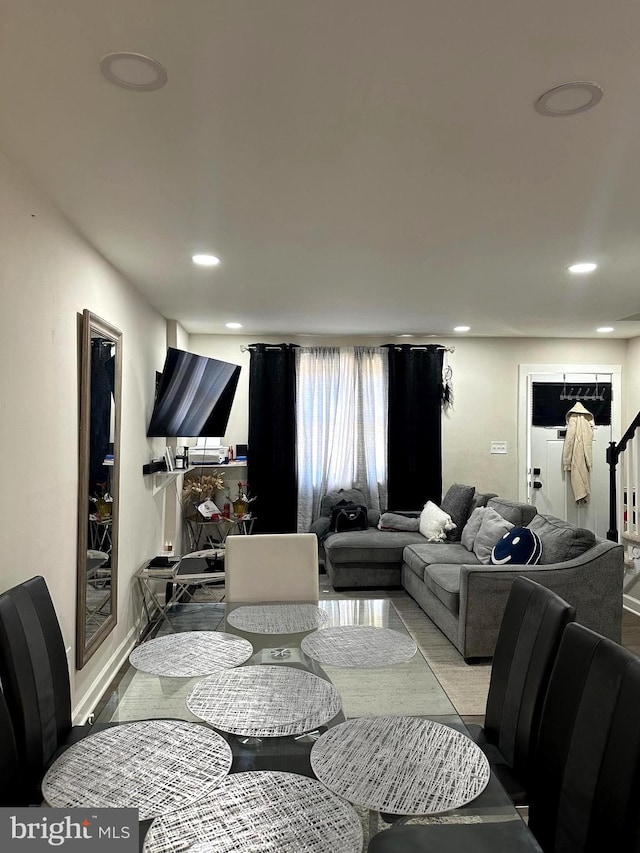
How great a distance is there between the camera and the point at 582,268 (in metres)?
3.78

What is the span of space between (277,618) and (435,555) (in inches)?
106

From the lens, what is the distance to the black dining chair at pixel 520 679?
1796 millimetres

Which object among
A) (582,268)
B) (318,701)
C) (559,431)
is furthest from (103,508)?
(559,431)

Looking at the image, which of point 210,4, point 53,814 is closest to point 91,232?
point 210,4

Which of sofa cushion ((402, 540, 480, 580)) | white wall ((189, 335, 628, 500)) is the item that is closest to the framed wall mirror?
sofa cushion ((402, 540, 480, 580))

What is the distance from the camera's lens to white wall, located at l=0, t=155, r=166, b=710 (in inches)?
88.7

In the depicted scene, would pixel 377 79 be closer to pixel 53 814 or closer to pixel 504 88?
pixel 504 88

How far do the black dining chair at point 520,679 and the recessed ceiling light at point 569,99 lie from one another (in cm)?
151

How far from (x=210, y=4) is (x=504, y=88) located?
0.87 m

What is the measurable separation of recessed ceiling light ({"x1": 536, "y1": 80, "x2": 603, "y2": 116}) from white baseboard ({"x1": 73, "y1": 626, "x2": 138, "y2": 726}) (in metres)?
3.27

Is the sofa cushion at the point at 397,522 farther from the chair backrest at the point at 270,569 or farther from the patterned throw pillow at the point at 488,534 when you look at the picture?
the chair backrest at the point at 270,569

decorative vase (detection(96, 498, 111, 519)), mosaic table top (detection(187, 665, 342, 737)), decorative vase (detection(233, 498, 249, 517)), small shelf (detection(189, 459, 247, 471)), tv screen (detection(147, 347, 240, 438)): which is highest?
tv screen (detection(147, 347, 240, 438))

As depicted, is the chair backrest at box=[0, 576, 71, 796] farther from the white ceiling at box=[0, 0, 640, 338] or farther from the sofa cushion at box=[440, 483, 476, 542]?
the sofa cushion at box=[440, 483, 476, 542]

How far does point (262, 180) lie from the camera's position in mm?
2461
